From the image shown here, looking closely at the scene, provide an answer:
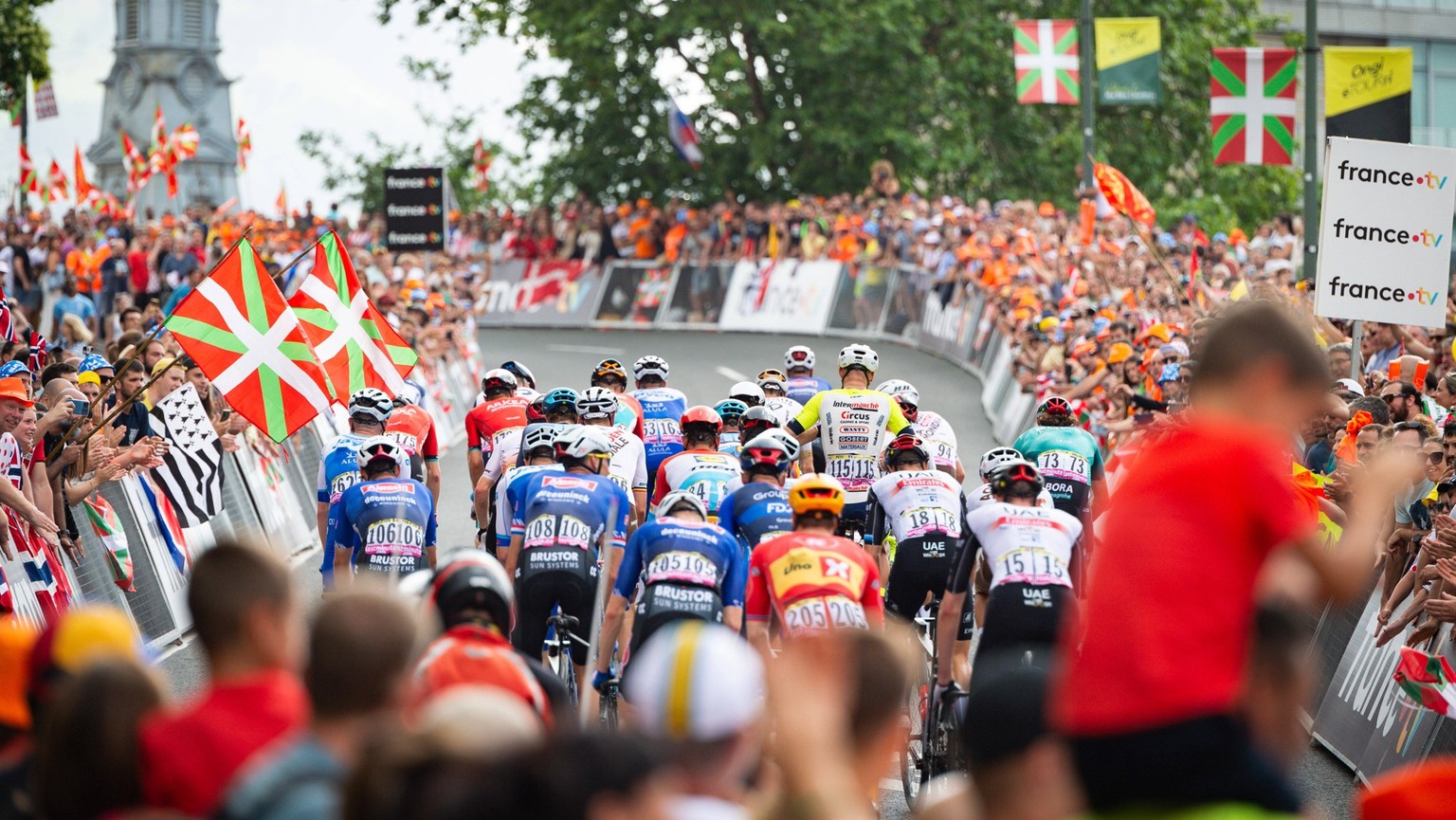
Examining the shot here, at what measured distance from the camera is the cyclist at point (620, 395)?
568 inches

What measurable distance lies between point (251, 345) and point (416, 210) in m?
17.3

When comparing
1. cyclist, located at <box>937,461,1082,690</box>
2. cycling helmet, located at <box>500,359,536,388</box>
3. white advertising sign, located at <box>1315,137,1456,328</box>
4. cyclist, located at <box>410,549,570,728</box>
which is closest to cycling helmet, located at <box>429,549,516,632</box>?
cyclist, located at <box>410,549,570,728</box>

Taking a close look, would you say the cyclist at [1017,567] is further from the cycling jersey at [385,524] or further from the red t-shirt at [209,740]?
the red t-shirt at [209,740]

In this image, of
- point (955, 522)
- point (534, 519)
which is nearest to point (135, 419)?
point (534, 519)

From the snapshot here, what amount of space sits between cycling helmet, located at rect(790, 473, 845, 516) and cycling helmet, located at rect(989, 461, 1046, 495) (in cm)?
90

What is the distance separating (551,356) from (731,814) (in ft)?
96.5

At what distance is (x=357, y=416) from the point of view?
42.8 ft

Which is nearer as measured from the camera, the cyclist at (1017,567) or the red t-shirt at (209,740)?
the red t-shirt at (209,740)

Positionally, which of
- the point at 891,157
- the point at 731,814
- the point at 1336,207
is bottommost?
the point at 731,814

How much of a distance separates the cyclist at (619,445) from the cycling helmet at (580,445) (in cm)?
173

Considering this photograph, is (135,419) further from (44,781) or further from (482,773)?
(482,773)

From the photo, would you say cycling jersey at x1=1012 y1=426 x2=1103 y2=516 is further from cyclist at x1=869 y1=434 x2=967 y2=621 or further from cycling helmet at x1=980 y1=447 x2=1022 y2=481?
cycling helmet at x1=980 y1=447 x2=1022 y2=481

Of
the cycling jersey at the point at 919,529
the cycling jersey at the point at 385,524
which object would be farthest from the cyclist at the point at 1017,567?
the cycling jersey at the point at 385,524

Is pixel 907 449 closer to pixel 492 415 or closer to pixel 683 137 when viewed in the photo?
pixel 492 415
